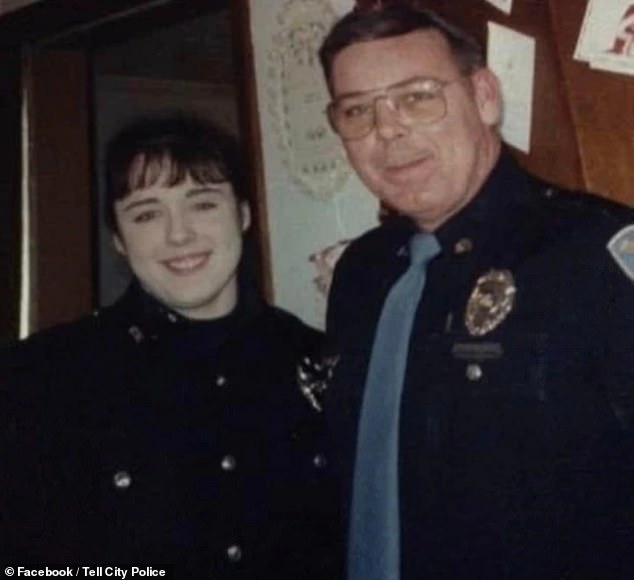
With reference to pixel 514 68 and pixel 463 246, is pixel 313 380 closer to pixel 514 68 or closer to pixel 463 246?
pixel 463 246

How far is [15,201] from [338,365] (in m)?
1.49

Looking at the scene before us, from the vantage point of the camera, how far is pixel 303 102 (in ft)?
6.17

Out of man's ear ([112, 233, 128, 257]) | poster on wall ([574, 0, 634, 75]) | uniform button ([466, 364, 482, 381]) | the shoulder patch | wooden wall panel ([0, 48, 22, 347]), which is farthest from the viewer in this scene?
wooden wall panel ([0, 48, 22, 347])

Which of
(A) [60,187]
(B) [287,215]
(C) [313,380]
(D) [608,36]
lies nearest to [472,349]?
(C) [313,380]

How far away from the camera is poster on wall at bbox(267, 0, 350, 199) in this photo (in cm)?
184

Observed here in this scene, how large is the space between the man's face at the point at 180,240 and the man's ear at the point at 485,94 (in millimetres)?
407

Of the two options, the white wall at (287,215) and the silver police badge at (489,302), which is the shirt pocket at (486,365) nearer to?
the silver police badge at (489,302)

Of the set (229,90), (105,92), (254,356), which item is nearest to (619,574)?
(254,356)

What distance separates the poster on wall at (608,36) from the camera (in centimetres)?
133

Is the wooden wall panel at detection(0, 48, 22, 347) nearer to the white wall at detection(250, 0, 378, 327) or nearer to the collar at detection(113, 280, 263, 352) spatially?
the white wall at detection(250, 0, 378, 327)

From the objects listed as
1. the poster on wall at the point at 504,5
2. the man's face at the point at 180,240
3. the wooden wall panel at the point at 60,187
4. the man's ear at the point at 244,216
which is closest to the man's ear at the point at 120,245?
the man's face at the point at 180,240

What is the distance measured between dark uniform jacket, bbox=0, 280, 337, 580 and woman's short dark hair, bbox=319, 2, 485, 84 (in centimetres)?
47

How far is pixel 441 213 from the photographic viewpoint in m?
1.25

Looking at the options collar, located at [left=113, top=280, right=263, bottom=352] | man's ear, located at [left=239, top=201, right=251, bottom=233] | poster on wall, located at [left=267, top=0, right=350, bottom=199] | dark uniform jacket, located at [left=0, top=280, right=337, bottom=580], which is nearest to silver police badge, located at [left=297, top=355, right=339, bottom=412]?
dark uniform jacket, located at [left=0, top=280, right=337, bottom=580]
